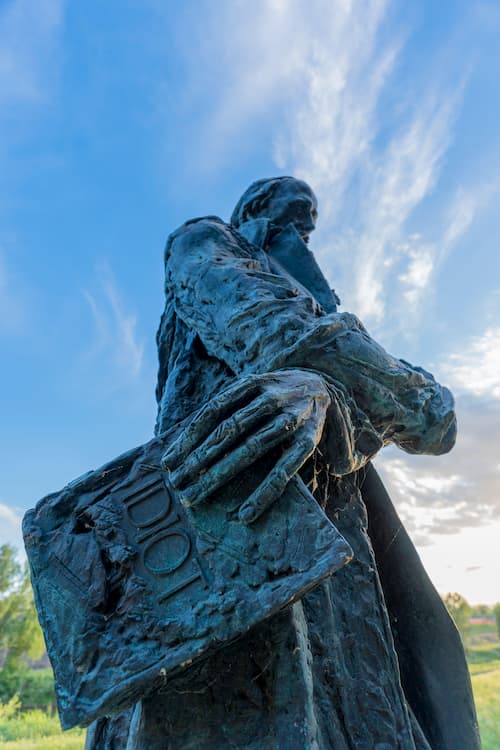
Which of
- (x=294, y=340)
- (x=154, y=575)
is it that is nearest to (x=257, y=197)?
(x=294, y=340)

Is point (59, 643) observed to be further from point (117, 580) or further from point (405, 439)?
point (405, 439)

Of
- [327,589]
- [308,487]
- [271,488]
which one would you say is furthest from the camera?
[327,589]

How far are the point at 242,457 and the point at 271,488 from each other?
0.08 meters

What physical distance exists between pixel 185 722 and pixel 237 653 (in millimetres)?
171

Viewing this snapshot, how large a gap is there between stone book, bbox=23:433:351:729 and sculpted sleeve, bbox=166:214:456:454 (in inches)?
17.4

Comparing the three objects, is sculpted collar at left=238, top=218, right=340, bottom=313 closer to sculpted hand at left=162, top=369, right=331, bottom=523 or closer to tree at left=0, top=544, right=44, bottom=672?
sculpted hand at left=162, top=369, right=331, bottom=523

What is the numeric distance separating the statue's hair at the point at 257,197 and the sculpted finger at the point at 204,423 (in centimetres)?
193

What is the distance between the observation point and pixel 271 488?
947 millimetres

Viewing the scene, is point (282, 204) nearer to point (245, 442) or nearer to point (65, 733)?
point (245, 442)

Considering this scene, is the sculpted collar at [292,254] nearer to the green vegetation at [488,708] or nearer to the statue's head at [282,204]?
the statue's head at [282,204]

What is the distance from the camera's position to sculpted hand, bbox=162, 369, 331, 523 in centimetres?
96

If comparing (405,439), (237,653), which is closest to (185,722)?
(237,653)

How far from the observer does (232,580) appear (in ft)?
3.12

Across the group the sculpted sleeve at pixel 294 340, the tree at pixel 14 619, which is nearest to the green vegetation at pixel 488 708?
the sculpted sleeve at pixel 294 340
